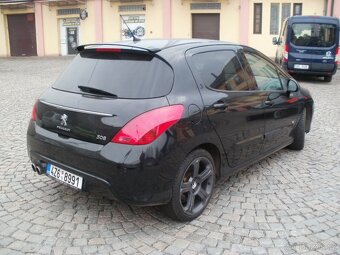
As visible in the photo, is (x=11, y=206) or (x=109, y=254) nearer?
(x=109, y=254)

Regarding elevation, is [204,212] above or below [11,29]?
below

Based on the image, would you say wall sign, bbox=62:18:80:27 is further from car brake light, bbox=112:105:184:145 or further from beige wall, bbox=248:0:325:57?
car brake light, bbox=112:105:184:145

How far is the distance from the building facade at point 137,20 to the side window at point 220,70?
19.6 metres

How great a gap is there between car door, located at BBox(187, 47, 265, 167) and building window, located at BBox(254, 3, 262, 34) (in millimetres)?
19491

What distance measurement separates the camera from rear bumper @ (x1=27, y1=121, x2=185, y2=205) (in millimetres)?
3156

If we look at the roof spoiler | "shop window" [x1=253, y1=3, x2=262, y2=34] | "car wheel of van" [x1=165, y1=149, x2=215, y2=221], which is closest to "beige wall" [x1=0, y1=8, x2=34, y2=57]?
"shop window" [x1=253, y1=3, x2=262, y2=34]

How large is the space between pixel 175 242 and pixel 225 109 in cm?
133

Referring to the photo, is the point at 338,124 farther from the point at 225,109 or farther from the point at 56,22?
the point at 56,22

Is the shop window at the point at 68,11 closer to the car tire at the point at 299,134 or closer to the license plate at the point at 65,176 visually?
the car tire at the point at 299,134

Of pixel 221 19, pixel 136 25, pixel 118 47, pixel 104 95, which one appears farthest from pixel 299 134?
pixel 136 25

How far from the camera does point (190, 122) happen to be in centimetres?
343

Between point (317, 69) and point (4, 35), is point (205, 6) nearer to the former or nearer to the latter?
point (317, 69)

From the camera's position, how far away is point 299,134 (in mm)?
5656

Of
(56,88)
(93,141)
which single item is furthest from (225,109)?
(56,88)
